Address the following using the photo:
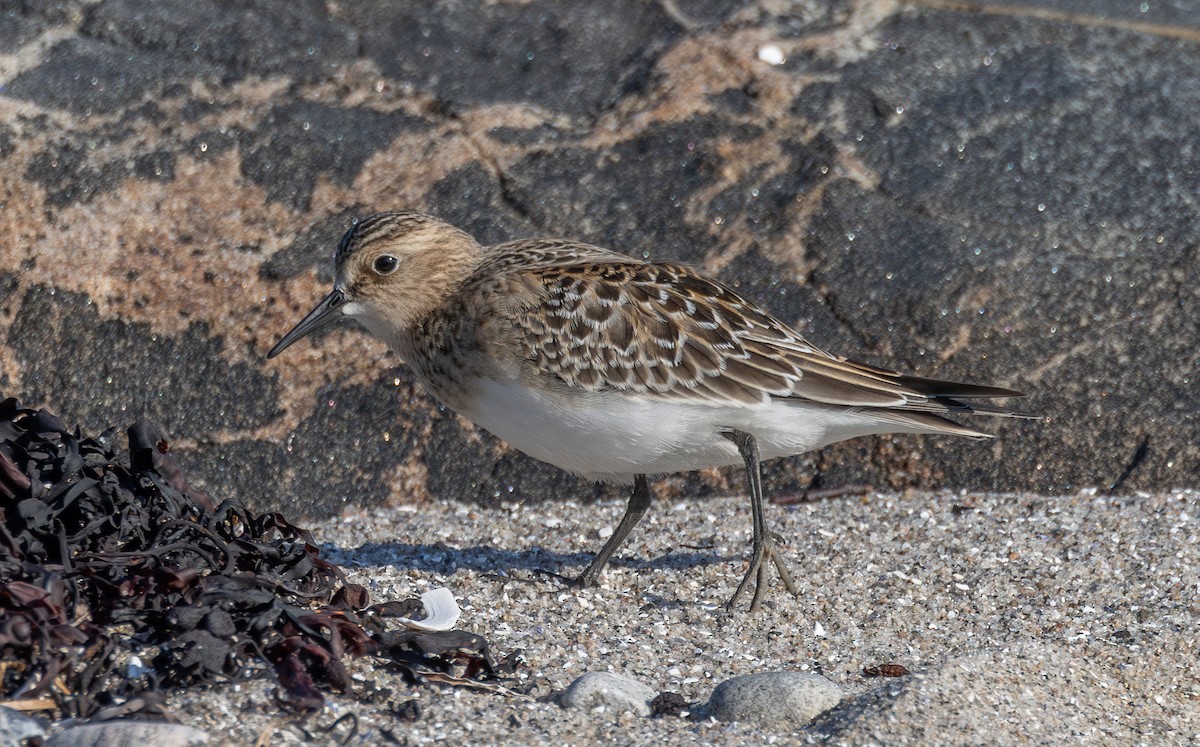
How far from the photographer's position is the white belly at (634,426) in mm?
4535

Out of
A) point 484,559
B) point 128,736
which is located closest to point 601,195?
point 484,559

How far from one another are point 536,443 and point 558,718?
1246 millimetres

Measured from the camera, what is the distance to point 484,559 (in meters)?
5.02

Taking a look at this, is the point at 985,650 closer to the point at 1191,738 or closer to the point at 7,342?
the point at 1191,738

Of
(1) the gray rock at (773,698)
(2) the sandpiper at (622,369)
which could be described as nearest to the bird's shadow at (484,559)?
(2) the sandpiper at (622,369)

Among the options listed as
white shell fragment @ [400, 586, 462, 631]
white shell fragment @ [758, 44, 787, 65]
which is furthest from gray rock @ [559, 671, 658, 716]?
white shell fragment @ [758, 44, 787, 65]

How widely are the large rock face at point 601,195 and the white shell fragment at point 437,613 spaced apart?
127cm

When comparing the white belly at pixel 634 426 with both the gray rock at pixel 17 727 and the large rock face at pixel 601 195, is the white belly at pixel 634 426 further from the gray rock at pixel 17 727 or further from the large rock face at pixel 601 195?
the gray rock at pixel 17 727

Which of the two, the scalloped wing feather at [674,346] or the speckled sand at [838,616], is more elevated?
the scalloped wing feather at [674,346]

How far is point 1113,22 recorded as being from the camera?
6891mm

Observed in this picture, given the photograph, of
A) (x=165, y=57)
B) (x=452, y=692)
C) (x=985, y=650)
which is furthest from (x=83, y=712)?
(x=165, y=57)

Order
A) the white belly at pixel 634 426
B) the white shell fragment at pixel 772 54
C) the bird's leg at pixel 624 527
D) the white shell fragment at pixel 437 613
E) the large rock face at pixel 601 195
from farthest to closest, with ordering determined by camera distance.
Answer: the white shell fragment at pixel 772 54
the large rock face at pixel 601 195
the bird's leg at pixel 624 527
the white belly at pixel 634 426
the white shell fragment at pixel 437 613

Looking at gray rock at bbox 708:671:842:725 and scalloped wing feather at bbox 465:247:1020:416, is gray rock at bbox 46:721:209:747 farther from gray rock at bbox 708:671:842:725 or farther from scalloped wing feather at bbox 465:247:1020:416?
scalloped wing feather at bbox 465:247:1020:416

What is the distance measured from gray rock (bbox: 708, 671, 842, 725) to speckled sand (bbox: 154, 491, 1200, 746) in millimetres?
51
